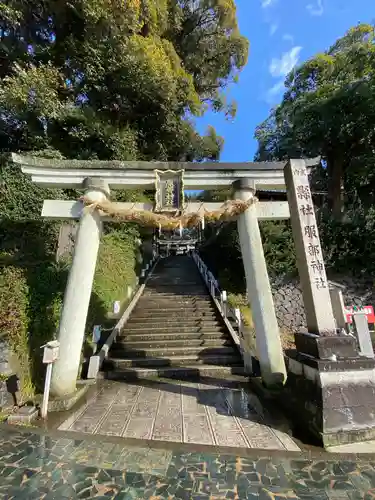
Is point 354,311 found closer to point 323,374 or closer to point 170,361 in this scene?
point 323,374

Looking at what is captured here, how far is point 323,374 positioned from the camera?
3697 mm

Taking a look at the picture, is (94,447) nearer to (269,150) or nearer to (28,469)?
(28,469)

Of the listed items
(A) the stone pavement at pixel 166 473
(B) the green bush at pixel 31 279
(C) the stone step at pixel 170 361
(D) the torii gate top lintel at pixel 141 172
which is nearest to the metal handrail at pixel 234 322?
(C) the stone step at pixel 170 361

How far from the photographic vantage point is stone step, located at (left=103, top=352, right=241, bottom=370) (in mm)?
7027

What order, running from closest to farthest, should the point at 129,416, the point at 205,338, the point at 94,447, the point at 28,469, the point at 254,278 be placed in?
the point at 28,469
the point at 94,447
the point at 129,416
the point at 254,278
the point at 205,338

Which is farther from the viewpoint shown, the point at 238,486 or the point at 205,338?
the point at 205,338

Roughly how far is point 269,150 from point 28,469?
1968cm

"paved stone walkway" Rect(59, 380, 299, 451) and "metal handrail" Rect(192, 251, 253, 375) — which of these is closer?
"paved stone walkway" Rect(59, 380, 299, 451)

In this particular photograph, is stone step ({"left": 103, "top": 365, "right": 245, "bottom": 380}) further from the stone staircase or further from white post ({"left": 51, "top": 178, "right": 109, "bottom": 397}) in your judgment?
white post ({"left": 51, "top": 178, "right": 109, "bottom": 397})

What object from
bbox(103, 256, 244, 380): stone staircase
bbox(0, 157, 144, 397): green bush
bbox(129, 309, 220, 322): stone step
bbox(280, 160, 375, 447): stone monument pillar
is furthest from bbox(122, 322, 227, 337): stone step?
bbox(280, 160, 375, 447): stone monument pillar

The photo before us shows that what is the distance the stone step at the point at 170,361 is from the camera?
703 centimetres

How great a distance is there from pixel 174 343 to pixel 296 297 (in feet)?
23.3

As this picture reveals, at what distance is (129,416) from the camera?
4.52 metres

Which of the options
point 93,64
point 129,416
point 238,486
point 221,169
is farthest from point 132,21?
point 238,486
